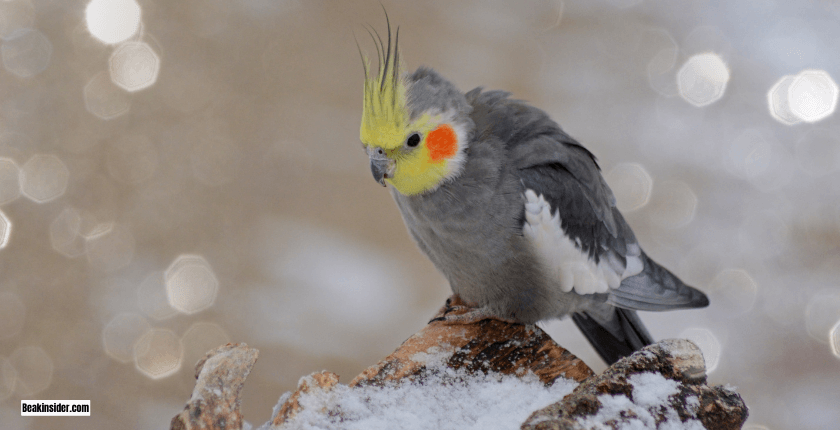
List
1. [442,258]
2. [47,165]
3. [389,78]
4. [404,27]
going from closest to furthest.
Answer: [389,78]
[442,258]
[47,165]
[404,27]

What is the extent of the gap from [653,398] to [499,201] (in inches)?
13.3

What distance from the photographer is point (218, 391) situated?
0.60 m

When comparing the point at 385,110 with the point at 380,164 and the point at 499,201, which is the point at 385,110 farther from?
the point at 499,201

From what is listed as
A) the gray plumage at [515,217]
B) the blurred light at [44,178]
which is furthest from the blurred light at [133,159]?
the gray plumage at [515,217]

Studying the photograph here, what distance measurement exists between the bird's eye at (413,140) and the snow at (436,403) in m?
0.30

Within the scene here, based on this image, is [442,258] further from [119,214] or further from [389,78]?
[119,214]

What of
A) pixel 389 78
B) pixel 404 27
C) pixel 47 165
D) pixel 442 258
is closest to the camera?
pixel 389 78

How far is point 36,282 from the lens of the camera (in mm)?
1349

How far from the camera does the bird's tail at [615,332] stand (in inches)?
39.3

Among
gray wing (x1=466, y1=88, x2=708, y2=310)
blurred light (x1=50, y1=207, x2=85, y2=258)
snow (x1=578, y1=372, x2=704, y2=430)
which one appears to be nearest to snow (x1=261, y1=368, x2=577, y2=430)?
→ snow (x1=578, y1=372, x2=704, y2=430)

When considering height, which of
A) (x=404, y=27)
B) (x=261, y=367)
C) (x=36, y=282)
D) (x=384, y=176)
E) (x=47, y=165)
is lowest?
(x=384, y=176)

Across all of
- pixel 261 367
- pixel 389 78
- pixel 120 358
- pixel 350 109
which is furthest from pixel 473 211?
pixel 120 358

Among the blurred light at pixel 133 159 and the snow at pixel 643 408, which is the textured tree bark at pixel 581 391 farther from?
the blurred light at pixel 133 159

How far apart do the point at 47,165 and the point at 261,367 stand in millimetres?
679
